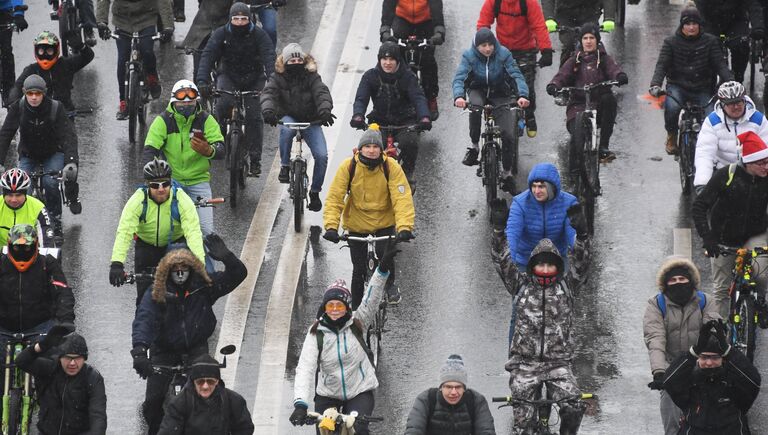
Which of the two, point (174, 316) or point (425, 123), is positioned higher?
point (425, 123)

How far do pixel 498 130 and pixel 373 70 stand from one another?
56.8 inches

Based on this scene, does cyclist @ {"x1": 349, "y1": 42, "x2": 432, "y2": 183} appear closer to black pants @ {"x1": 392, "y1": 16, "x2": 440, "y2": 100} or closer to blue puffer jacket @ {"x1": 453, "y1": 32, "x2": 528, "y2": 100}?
blue puffer jacket @ {"x1": 453, "y1": 32, "x2": 528, "y2": 100}

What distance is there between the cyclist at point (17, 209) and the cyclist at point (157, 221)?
862mm

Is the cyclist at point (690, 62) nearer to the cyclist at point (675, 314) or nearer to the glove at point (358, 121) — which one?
the glove at point (358, 121)

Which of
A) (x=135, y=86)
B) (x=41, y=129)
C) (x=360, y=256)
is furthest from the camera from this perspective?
(x=135, y=86)

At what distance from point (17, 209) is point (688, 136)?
7.29m

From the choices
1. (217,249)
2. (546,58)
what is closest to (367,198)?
(217,249)

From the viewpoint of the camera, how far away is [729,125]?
65.9ft

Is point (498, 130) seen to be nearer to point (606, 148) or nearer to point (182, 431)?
point (606, 148)

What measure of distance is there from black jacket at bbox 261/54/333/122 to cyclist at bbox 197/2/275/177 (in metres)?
1.01

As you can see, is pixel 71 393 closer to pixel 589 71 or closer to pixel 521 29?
pixel 589 71

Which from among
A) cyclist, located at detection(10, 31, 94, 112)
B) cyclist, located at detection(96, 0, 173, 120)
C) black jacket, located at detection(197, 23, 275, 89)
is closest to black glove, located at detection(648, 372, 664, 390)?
black jacket, located at detection(197, 23, 275, 89)

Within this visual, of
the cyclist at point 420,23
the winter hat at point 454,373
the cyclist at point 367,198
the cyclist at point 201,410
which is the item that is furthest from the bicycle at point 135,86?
the winter hat at point 454,373

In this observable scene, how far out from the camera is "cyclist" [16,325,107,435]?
53.8ft
